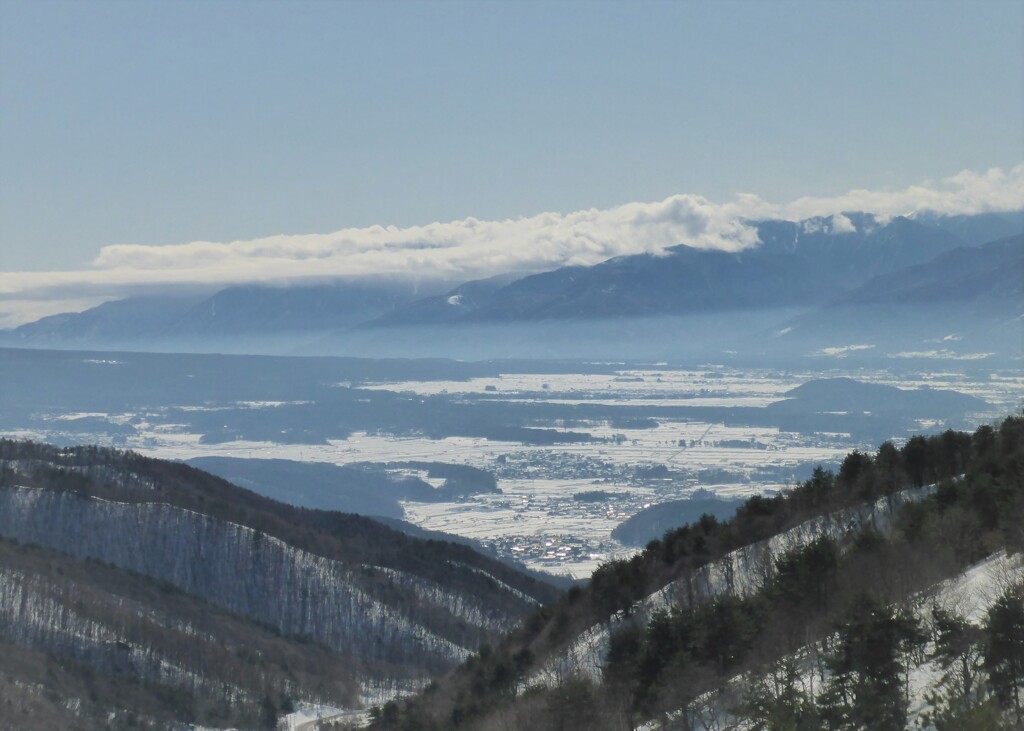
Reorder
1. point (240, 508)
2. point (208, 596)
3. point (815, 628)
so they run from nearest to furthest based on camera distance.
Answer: point (815, 628), point (208, 596), point (240, 508)

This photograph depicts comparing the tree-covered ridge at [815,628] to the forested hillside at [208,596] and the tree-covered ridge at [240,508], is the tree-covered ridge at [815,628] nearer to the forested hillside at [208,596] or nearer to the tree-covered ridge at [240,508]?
the forested hillside at [208,596]

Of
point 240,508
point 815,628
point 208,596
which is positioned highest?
→ point 815,628

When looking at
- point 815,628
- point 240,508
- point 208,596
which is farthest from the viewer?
point 240,508

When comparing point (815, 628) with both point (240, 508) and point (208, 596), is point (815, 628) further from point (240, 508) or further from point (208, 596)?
point (240, 508)

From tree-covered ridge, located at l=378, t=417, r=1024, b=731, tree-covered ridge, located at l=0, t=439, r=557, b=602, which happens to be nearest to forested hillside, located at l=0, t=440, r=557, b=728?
tree-covered ridge, located at l=0, t=439, r=557, b=602

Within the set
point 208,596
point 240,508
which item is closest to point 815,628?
point 208,596

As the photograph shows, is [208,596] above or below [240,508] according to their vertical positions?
below

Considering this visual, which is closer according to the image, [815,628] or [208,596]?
[815,628]

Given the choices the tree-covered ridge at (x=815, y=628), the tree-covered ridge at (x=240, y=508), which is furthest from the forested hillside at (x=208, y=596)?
the tree-covered ridge at (x=815, y=628)

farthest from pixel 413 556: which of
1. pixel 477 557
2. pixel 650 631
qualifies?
pixel 650 631
